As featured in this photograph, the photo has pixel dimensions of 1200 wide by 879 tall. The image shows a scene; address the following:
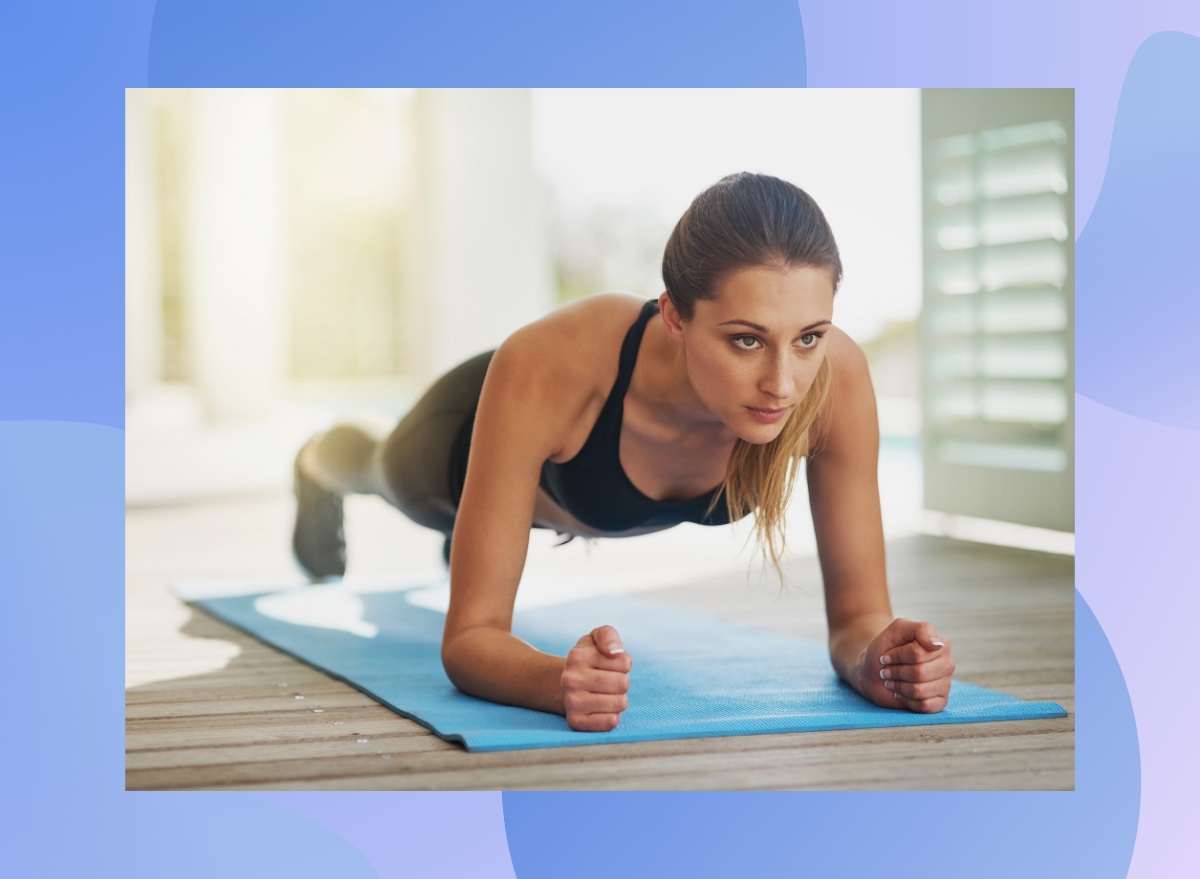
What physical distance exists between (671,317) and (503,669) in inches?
22.0

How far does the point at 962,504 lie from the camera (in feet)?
15.8

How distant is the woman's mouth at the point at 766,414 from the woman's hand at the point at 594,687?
0.35 metres

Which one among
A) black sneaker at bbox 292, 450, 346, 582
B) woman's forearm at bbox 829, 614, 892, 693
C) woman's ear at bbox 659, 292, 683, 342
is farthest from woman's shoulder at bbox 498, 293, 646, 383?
black sneaker at bbox 292, 450, 346, 582

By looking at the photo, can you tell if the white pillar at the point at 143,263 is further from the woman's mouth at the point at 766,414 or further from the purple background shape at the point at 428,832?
the purple background shape at the point at 428,832

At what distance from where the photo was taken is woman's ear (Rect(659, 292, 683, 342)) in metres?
1.89

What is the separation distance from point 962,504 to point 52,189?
12.4ft

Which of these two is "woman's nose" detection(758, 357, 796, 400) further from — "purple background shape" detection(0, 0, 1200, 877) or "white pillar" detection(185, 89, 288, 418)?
"white pillar" detection(185, 89, 288, 418)

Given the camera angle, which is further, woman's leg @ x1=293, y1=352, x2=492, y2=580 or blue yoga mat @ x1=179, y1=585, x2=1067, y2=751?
woman's leg @ x1=293, y1=352, x2=492, y2=580

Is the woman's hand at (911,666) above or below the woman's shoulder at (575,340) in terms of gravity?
below

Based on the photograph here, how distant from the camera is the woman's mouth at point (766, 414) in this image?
178 cm

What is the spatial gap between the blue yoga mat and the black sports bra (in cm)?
27
